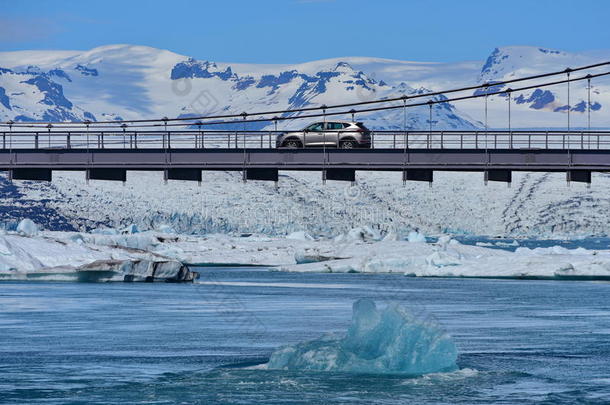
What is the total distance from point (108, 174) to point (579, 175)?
25.6m

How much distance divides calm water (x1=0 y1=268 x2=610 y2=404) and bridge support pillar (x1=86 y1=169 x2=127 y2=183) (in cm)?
2411

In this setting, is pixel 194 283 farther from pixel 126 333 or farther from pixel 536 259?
pixel 126 333

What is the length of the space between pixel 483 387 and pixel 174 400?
481 centimetres

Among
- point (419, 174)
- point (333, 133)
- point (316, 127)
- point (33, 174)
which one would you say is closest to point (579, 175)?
point (419, 174)

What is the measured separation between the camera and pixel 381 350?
822 inches

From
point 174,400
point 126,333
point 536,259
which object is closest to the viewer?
point 174,400

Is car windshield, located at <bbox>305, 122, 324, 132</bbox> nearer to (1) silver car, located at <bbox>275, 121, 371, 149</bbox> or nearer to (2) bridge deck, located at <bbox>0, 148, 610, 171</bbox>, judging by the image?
(1) silver car, located at <bbox>275, 121, 371, 149</bbox>

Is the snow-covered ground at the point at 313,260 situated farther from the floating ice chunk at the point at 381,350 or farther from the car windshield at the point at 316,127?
the floating ice chunk at the point at 381,350

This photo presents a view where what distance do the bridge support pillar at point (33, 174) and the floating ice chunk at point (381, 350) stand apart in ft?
162

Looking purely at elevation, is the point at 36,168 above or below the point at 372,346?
above

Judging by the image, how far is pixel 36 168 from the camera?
68312mm

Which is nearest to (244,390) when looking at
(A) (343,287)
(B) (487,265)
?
(A) (343,287)

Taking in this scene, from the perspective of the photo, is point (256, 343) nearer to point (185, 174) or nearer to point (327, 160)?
point (327, 160)

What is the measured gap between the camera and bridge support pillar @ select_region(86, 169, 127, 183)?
68500 millimetres
